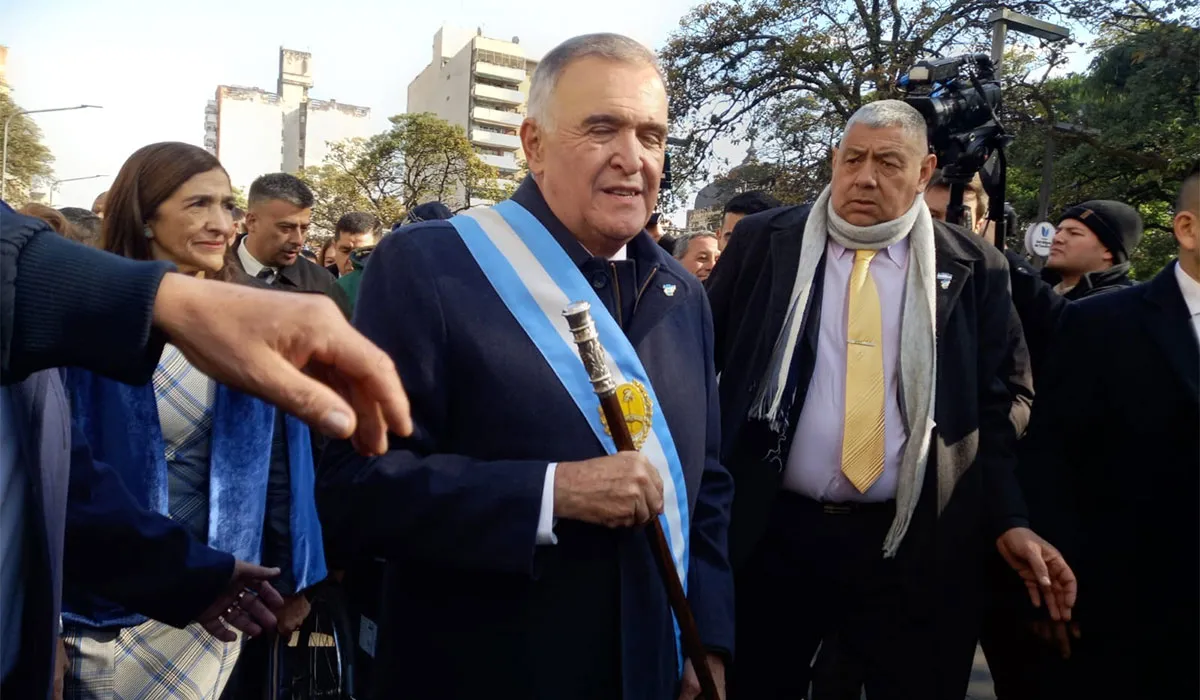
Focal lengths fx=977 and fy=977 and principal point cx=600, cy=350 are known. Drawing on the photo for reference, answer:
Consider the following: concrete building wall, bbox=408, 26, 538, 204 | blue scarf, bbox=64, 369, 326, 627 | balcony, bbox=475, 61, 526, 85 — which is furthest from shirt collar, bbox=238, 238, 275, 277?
balcony, bbox=475, 61, 526, 85

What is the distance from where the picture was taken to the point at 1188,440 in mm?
2529

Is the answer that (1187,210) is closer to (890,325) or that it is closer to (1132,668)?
(890,325)

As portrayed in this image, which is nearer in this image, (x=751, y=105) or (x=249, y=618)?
(x=249, y=618)

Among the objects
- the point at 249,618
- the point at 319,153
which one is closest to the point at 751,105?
the point at 249,618

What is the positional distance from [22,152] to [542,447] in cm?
4831

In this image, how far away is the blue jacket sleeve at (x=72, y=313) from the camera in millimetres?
964

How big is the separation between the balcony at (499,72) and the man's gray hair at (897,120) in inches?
3251

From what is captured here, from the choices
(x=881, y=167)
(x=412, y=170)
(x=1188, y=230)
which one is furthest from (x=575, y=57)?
(x=412, y=170)

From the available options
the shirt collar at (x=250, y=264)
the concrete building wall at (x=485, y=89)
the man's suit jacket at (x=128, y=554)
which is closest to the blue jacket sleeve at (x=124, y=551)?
the man's suit jacket at (x=128, y=554)

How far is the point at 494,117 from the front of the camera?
83.3 metres

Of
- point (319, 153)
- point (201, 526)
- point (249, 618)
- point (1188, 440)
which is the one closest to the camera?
point (249, 618)

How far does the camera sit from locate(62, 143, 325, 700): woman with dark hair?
8.27ft

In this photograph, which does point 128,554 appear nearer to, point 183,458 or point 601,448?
point 183,458

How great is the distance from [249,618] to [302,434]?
791 mm
